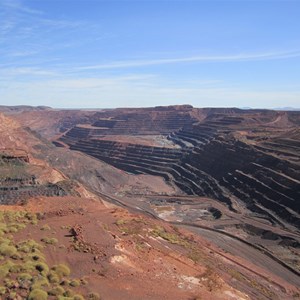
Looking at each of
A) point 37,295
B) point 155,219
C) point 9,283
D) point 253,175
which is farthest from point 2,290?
point 253,175

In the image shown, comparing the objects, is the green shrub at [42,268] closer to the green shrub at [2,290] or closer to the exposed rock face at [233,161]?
the green shrub at [2,290]

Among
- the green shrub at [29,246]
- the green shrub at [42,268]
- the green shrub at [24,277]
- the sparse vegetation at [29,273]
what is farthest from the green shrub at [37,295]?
the green shrub at [29,246]

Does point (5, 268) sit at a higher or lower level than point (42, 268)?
higher

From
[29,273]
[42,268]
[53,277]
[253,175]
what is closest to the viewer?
[53,277]

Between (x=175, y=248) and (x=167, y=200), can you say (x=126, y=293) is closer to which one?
(x=175, y=248)

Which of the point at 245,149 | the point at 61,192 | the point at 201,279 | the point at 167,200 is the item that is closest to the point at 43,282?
the point at 201,279

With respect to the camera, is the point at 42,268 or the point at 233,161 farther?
the point at 233,161

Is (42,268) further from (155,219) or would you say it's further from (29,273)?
(155,219)

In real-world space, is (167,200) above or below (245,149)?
below
